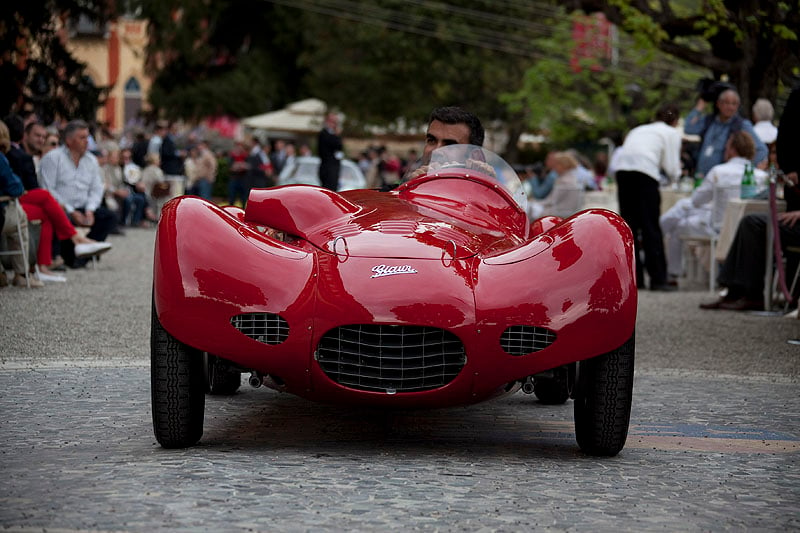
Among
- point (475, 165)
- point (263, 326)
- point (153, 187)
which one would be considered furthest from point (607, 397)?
point (153, 187)

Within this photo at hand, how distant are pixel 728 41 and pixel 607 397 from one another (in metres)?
13.1

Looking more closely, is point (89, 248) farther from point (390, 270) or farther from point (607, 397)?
point (607, 397)

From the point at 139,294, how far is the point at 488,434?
6.99 meters

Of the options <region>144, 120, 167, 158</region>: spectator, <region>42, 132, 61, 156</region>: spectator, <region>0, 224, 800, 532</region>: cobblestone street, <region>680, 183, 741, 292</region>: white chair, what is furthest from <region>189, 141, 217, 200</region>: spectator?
<region>0, 224, 800, 532</region>: cobblestone street

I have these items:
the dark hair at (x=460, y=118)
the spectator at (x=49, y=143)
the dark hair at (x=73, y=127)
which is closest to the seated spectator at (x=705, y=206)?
the dark hair at (x=460, y=118)

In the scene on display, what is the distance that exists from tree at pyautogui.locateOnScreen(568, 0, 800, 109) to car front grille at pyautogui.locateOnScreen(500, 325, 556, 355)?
8452 millimetres

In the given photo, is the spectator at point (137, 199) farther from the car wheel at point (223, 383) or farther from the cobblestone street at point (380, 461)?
the car wheel at point (223, 383)

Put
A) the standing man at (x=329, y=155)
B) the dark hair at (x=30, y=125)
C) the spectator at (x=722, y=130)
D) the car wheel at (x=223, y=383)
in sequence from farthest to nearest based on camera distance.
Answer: the standing man at (x=329, y=155)
the spectator at (x=722, y=130)
the dark hair at (x=30, y=125)
the car wheel at (x=223, y=383)

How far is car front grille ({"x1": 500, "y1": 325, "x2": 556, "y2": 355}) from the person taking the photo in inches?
214

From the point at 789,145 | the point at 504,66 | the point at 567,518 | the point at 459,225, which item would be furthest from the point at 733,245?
the point at 504,66

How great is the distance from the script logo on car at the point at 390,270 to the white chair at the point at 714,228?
8.37 meters

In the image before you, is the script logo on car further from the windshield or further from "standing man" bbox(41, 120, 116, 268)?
"standing man" bbox(41, 120, 116, 268)

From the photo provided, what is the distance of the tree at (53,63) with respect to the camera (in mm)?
22266

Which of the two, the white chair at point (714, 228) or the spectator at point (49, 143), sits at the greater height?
the spectator at point (49, 143)
